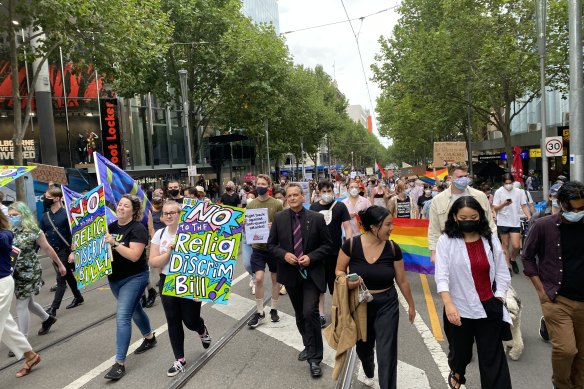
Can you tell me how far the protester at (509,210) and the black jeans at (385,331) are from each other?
5.28 metres

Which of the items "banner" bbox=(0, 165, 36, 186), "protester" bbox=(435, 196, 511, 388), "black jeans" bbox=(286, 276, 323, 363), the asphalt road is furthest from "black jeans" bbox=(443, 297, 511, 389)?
"banner" bbox=(0, 165, 36, 186)

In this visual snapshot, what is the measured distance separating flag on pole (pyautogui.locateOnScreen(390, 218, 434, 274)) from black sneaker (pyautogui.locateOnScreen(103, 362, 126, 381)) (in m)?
4.94

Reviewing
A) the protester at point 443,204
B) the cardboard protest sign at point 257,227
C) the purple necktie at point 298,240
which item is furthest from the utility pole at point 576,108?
the purple necktie at point 298,240

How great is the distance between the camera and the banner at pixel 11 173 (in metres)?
5.15

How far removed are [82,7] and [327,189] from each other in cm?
983

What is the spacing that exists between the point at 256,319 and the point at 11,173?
332 centimetres

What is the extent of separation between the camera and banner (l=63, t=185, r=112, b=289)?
4.89 metres

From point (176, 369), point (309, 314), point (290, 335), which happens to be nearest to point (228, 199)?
point (290, 335)

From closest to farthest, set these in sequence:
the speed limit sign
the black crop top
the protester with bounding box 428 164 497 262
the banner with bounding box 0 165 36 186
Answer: the black crop top < the banner with bounding box 0 165 36 186 < the protester with bounding box 428 164 497 262 < the speed limit sign

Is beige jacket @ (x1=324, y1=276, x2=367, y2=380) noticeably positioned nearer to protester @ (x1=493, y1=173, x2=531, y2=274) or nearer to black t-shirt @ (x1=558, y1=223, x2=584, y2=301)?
black t-shirt @ (x1=558, y1=223, x2=584, y2=301)

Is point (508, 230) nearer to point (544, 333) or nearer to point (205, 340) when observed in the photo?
point (544, 333)

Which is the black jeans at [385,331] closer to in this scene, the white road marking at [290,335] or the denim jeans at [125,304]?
the white road marking at [290,335]

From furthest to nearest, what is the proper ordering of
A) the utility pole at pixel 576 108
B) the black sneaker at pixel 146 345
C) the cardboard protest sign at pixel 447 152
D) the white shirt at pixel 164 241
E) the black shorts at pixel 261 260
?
the cardboard protest sign at pixel 447 152 < the utility pole at pixel 576 108 < the black shorts at pixel 261 260 < the black sneaker at pixel 146 345 < the white shirt at pixel 164 241

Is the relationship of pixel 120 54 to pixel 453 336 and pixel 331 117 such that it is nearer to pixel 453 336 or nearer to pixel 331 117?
pixel 453 336
